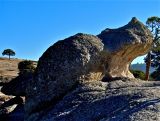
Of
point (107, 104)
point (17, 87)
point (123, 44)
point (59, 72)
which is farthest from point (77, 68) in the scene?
point (17, 87)

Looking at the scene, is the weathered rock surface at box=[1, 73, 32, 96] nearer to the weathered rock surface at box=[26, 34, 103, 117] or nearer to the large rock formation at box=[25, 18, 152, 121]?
the large rock formation at box=[25, 18, 152, 121]

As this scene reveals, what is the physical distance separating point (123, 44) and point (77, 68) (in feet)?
5.38

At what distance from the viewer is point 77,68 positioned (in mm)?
12727

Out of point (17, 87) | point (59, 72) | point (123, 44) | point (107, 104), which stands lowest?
point (107, 104)

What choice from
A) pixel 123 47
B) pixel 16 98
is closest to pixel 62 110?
pixel 123 47

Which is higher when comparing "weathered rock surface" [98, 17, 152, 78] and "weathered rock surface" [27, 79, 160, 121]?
"weathered rock surface" [98, 17, 152, 78]

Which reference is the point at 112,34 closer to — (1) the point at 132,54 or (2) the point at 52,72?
(1) the point at 132,54

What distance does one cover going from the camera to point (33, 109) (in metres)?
12.5

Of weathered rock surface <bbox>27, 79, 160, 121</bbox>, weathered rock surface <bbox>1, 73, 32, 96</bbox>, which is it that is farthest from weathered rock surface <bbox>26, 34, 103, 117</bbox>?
weathered rock surface <bbox>1, 73, 32, 96</bbox>

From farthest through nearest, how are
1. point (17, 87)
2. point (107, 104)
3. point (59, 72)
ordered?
point (17, 87) < point (59, 72) < point (107, 104)

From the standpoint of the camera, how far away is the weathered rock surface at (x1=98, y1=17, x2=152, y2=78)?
13648 millimetres

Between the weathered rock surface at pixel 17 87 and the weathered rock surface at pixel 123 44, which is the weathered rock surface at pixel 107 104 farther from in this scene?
the weathered rock surface at pixel 17 87

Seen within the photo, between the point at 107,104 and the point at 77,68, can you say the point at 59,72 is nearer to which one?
the point at 77,68

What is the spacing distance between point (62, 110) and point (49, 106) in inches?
56.8
